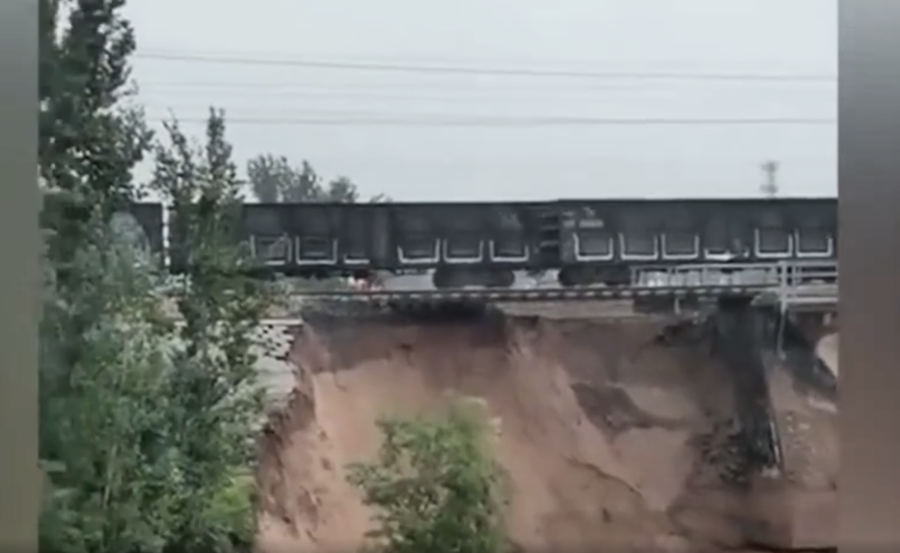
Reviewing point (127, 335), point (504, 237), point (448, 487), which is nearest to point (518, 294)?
point (504, 237)

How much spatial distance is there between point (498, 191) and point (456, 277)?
0.08 metres

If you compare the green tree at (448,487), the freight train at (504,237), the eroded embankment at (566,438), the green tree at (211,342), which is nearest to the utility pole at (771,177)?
the freight train at (504,237)

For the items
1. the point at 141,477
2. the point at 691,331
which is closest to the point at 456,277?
the point at 691,331

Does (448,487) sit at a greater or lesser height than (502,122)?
lesser

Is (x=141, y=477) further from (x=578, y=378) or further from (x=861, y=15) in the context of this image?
(x=861, y=15)

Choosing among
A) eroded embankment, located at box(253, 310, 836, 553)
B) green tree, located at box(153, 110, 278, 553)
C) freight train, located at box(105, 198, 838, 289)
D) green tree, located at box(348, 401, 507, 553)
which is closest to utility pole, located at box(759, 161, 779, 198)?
freight train, located at box(105, 198, 838, 289)

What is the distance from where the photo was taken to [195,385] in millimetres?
1008

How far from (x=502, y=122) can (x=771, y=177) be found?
0.71 ft

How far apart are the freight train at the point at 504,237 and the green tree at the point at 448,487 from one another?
0.38 feet

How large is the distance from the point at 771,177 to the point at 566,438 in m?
0.26

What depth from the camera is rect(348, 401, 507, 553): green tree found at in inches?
39.7

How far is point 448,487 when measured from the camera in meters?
1.02

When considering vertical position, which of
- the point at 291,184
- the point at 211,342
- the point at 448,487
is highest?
the point at 291,184

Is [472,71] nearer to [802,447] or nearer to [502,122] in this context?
[502,122]
